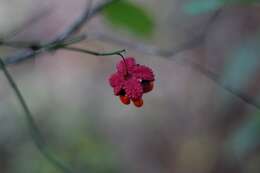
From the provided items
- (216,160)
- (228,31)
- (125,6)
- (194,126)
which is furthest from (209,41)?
(125,6)

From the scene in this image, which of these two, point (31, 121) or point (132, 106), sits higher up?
point (132, 106)

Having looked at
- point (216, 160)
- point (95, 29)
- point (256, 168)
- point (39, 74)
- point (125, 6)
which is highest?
point (95, 29)

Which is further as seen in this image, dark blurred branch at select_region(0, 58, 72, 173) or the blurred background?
the blurred background

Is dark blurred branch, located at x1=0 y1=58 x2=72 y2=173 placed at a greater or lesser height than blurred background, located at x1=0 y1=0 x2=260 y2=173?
lesser

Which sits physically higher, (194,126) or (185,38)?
(185,38)

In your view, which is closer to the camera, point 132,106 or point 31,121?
point 31,121

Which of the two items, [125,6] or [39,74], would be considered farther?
[39,74]

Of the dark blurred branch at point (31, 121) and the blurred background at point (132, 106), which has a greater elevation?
the blurred background at point (132, 106)

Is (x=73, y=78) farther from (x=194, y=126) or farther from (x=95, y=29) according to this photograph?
(x=194, y=126)
